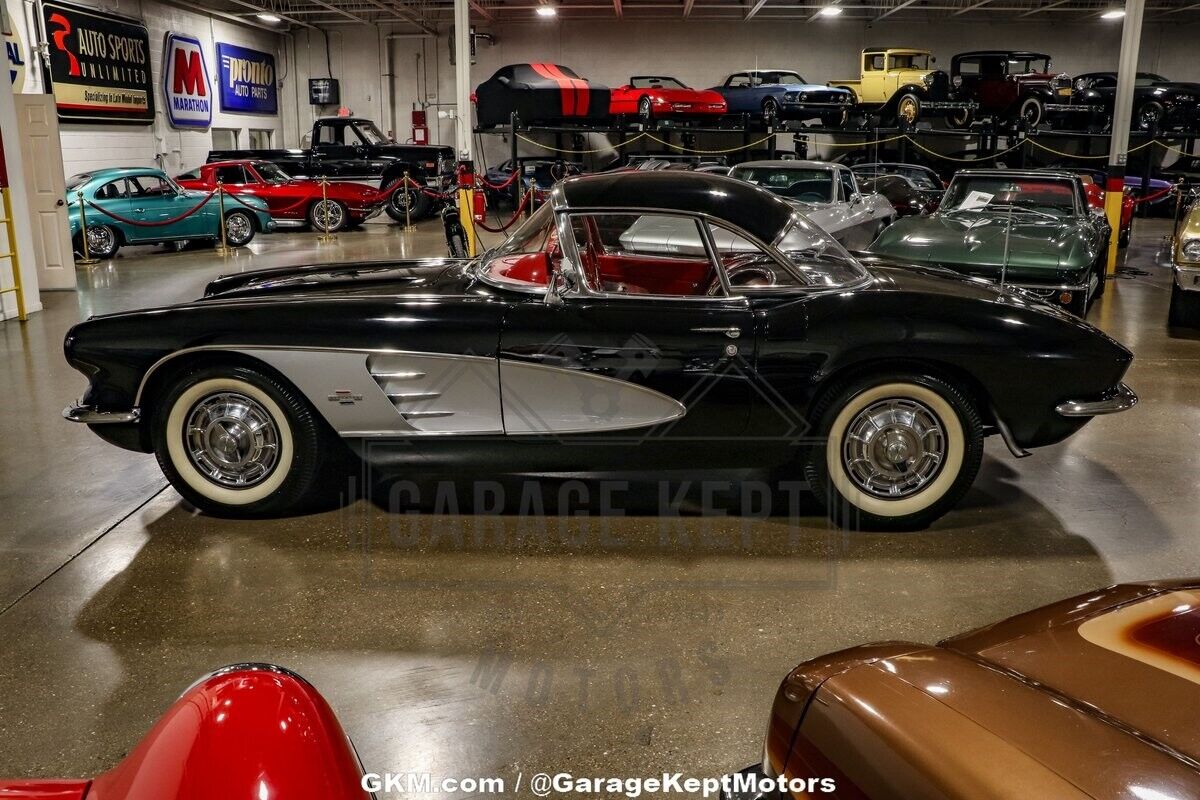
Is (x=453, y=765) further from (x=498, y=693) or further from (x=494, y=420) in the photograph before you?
(x=494, y=420)

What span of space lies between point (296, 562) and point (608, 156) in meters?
23.9

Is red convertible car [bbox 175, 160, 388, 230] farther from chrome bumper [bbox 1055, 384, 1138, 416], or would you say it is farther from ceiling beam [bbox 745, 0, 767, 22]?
chrome bumper [bbox 1055, 384, 1138, 416]

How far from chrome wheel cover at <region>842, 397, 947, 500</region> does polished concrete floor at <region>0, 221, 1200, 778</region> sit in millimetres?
229

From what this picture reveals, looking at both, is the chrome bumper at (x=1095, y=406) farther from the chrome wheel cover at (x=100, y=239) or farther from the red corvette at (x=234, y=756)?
Result: the chrome wheel cover at (x=100, y=239)

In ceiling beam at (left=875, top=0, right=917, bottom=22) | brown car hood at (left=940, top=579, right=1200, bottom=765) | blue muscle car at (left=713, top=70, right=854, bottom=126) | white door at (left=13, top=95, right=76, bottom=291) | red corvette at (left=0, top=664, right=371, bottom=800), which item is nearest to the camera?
red corvette at (left=0, top=664, right=371, bottom=800)

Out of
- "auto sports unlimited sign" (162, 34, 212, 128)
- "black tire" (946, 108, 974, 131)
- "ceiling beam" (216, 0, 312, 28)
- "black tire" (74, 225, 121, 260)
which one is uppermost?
"ceiling beam" (216, 0, 312, 28)

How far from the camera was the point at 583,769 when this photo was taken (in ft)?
8.06

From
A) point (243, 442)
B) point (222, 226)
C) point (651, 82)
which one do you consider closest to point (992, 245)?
point (243, 442)

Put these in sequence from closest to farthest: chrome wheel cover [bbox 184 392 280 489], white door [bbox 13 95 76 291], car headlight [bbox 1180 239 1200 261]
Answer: chrome wheel cover [bbox 184 392 280 489] < car headlight [bbox 1180 239 1200 261] < white door [bbox 13 95 76 291]

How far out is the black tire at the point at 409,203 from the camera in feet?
62.6

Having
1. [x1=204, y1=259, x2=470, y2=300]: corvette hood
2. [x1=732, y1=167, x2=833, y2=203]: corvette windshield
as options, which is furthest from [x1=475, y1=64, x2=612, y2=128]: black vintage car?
[x1=204, y1=259, x2=470, y2=300]: corvette hood

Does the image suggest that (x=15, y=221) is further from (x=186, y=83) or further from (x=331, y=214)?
(x=186, y=83)

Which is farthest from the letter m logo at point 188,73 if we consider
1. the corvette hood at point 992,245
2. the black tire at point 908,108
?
the corvette hood at point 992,245

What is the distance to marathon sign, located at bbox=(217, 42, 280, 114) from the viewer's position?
2345 cm
